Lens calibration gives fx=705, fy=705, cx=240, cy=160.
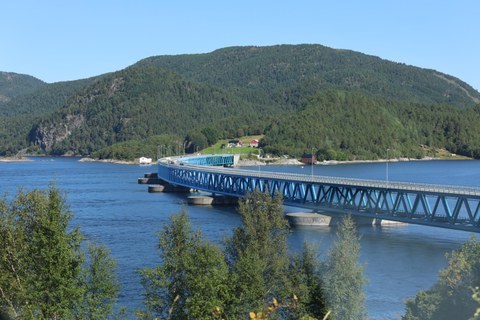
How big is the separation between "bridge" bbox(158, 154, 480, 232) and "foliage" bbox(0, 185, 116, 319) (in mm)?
33167

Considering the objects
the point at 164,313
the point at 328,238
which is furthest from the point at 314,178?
the point at 164,313

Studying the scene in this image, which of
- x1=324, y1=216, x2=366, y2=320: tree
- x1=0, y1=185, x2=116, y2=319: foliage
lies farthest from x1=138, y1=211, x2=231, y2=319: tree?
x1=324, y1=216, x2=366, y2=320: tree

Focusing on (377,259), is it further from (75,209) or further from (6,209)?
(75,209)

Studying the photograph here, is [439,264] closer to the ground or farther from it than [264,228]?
closer to the ground

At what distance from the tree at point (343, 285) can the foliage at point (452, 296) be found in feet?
9.94

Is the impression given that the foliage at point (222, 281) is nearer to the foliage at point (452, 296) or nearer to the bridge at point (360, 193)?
the foliage at point (452, 296)

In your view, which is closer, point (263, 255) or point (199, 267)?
point (199, 267)

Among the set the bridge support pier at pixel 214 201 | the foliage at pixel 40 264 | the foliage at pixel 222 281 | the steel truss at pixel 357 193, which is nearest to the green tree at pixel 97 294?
the foliage at pixel 40 264

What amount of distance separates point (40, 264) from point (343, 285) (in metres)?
15.3

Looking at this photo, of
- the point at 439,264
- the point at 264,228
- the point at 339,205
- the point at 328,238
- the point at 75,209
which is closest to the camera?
the point at 264,228

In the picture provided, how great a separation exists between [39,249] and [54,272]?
163 centimetres

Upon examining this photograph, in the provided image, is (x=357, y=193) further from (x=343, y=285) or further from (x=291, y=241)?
(x=343, y=285)

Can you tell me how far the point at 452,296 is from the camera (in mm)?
36500

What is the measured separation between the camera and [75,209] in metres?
105
